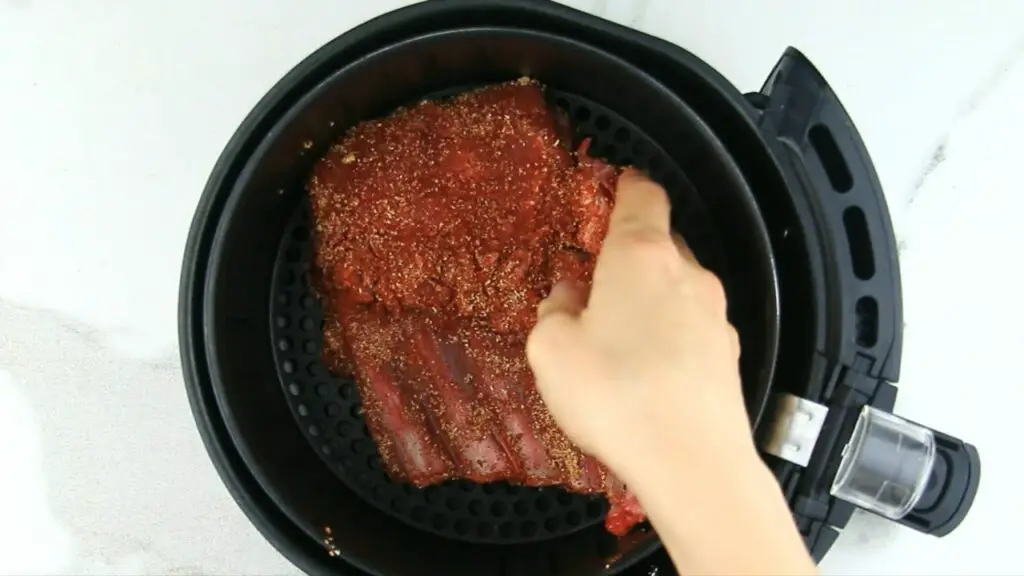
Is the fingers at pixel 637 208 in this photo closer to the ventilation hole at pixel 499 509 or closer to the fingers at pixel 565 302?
the fingers at pixel 565 302

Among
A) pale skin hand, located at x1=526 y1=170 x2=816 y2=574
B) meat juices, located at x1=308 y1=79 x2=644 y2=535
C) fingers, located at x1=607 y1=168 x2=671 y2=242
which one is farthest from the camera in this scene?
meat juices, located at x1=308 y1=79 x2=644 y2=535

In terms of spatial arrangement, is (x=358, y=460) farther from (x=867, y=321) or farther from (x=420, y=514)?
(x=867, y=321)

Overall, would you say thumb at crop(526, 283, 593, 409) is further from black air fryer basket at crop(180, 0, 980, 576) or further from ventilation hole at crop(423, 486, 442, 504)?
ventilation hole at crop(423, 486, 442, 504)

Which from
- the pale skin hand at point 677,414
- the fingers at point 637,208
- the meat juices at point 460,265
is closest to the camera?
the pale skin hand at point 677,414

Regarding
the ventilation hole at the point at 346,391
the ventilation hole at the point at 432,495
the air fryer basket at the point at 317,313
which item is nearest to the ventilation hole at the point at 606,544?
the air fryer basket at the point at 317,313

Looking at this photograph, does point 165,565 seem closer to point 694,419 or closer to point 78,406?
point 78,406

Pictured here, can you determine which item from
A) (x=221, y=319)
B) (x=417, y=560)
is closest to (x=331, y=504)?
Answer: (x=417, y=560)

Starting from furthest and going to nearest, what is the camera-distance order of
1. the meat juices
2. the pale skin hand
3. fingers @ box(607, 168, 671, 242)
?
the meat juices → fingers @ box(607, 168, 671, 242) → the pale skin hand

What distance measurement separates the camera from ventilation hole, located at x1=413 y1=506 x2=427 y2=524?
77 centimetres

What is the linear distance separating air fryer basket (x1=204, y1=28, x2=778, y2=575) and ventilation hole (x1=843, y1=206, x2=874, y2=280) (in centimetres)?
6

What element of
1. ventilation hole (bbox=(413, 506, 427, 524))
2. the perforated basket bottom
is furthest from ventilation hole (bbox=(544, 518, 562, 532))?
ventilation hole (bbox=(413, 506, 427, 524))

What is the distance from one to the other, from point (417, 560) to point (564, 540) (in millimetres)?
133

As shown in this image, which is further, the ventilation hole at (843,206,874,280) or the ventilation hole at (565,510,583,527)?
the ventilation hole at (565,510,583,527)

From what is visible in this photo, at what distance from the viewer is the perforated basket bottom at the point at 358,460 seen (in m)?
0.77
